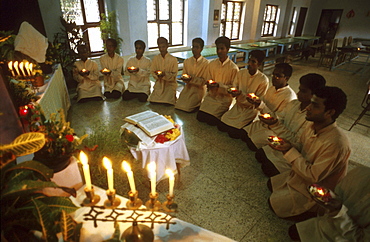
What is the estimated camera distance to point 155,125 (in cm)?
299

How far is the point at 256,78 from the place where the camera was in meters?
4.10

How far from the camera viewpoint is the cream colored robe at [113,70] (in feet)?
19.5

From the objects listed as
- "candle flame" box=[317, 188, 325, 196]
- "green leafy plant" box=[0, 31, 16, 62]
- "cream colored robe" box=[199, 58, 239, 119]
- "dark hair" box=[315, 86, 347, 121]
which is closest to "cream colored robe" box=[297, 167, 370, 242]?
"candle flame" box=[317, 188, 325, 196]

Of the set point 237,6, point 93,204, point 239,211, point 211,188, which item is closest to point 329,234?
point 239,211

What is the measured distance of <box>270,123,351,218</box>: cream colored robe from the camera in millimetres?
2150

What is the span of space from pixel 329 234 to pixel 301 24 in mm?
18285

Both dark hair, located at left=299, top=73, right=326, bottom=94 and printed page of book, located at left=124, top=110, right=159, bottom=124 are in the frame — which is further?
printed page of book, located at left=124, top=110, right=159, bottom=124

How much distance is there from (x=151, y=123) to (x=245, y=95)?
211 cm

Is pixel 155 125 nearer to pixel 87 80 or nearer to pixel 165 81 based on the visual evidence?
pixel 165 81

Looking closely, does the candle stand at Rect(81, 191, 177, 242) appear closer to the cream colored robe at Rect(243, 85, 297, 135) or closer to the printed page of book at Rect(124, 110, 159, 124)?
the printed page of book at Rect(124, 110, 159, 124)

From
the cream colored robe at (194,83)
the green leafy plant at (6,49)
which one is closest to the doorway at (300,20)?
the cream colored robe at (194,83)

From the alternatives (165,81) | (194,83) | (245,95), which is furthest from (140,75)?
(245,95)

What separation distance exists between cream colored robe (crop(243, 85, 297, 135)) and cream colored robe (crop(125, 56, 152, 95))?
10.4ft

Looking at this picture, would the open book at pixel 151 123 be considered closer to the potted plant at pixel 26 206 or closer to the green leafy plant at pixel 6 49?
the potted plant at pixel 26 206
